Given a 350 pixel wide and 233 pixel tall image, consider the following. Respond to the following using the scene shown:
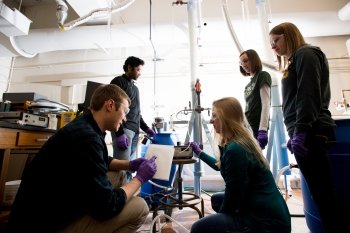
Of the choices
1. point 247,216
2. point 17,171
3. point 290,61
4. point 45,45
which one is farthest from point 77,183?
point 45,45

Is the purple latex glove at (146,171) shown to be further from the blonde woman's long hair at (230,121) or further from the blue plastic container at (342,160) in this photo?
the blue plastic container at (342,160)

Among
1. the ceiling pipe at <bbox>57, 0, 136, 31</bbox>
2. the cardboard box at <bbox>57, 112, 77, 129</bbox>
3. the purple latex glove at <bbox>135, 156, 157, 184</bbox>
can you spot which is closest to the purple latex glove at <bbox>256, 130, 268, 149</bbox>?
the purple latex glove at <bbox>135, 156, 157, 184</bbox>

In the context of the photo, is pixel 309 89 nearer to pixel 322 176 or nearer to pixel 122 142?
pixel 322 176

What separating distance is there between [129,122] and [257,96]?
1.10 metres

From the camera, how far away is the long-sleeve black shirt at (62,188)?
0.69 metres

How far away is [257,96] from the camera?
1547 mm

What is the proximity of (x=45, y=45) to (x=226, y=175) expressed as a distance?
9.97 feet

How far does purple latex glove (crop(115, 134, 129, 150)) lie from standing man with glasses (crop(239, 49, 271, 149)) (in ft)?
3.31

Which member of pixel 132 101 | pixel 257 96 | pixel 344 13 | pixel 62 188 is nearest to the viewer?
pixel 62 188

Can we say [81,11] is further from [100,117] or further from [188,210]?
[188,210]

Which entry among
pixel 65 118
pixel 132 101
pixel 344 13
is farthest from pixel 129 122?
pixel 344 13

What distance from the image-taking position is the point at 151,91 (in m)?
3.29

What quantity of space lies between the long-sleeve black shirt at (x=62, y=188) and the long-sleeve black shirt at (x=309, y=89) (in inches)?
35.7

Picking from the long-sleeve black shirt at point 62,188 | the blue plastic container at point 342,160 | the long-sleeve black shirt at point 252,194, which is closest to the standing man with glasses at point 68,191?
the long-sleeve black shirt at point 62,188
